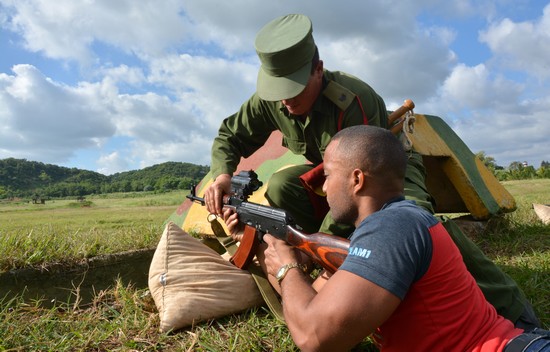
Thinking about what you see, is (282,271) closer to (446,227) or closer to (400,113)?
(446,227)

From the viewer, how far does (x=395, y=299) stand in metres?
1.61

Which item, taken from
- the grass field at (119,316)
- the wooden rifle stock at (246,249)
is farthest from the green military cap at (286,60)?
the grass field at (119,316)

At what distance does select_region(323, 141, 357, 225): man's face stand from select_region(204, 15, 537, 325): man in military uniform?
3.75ft

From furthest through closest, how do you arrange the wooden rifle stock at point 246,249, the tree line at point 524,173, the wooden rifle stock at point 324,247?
the tree line at point 524,173 → the wooden rifle stock at point 246,249 → the wooden rifle stock at point 324,247

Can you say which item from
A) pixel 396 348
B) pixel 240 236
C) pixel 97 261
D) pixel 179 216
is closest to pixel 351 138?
pixel 396 348

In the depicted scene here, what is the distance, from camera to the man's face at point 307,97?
10.9 feet

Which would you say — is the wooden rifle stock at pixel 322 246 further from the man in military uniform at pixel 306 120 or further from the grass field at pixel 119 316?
the man in military uniform at pixel 306 120

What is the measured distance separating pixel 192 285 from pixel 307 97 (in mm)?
1553

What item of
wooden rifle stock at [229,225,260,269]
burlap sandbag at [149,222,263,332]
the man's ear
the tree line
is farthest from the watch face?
the tree line

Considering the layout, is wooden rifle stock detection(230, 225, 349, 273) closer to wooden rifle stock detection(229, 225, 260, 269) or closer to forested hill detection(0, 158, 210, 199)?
wooden rifle stock detection(229, 225, 260, 269)

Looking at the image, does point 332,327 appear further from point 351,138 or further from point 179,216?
point 179,216

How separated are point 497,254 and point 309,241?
3.05 m

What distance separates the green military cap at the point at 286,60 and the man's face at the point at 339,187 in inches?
48.5

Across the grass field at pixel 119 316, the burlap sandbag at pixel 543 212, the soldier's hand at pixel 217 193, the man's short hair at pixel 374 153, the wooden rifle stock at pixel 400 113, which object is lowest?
the grass field at pixel 119 316
